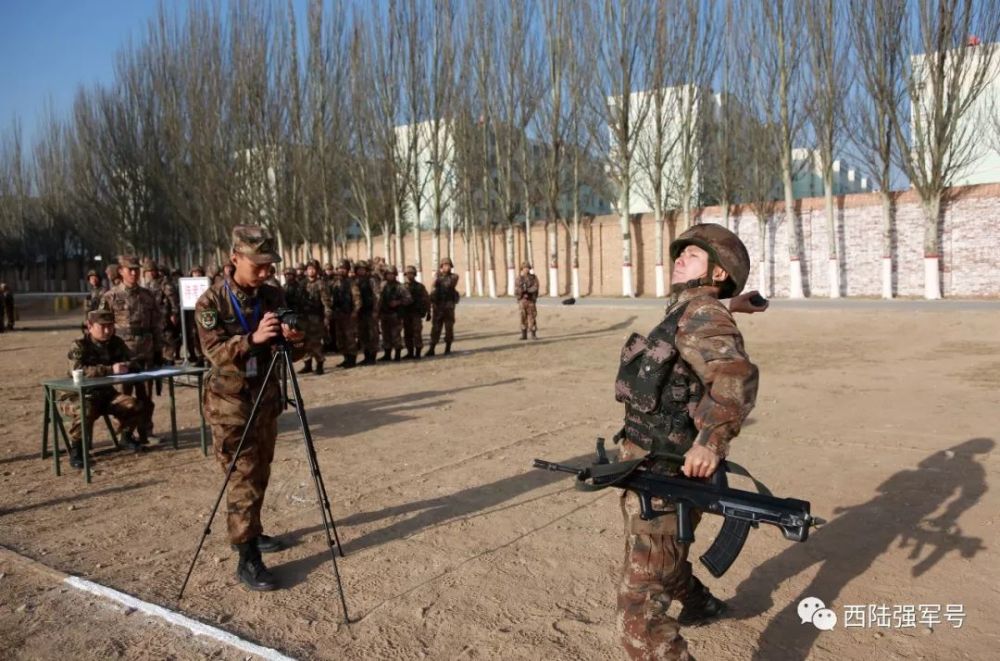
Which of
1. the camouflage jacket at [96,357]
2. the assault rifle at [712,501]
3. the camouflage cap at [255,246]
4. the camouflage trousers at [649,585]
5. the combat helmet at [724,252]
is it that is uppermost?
the camouflage cap at [255,246]

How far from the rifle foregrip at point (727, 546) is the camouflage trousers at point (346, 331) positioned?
35.0 ft

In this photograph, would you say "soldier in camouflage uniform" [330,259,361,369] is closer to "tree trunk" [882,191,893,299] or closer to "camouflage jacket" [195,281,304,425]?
"camouflage jacket" [195,281,304,425]

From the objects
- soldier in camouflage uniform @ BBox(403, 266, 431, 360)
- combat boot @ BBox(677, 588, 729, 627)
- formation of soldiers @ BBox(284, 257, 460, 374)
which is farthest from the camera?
soldier in camouflage uniform @ BBox(403, 266, 431, 360)

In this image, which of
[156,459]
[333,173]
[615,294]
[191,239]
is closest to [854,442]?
[156,459]

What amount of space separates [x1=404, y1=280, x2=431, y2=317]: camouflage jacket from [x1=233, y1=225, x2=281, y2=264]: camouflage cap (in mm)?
9606

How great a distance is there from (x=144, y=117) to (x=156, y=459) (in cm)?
3621

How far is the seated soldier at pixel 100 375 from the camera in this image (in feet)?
21.4

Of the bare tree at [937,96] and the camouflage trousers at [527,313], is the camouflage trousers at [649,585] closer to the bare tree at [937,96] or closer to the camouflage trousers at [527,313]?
the camouflage trousers at [527,313]

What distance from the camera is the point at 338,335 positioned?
12961 mm

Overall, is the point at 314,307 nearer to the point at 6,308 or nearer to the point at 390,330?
the point at 390,330

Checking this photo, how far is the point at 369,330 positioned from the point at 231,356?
9456 mm

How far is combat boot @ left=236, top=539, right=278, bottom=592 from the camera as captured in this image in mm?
3818

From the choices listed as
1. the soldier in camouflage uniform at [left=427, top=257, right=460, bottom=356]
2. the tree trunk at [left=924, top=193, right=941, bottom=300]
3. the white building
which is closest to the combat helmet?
the soldier in camouflage uniform at [left=427, top=257, right=460, bottom=356]

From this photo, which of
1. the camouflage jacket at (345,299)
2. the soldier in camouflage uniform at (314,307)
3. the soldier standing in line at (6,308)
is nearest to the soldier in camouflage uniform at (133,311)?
the soldier in camouflage uniform at (314,307)
